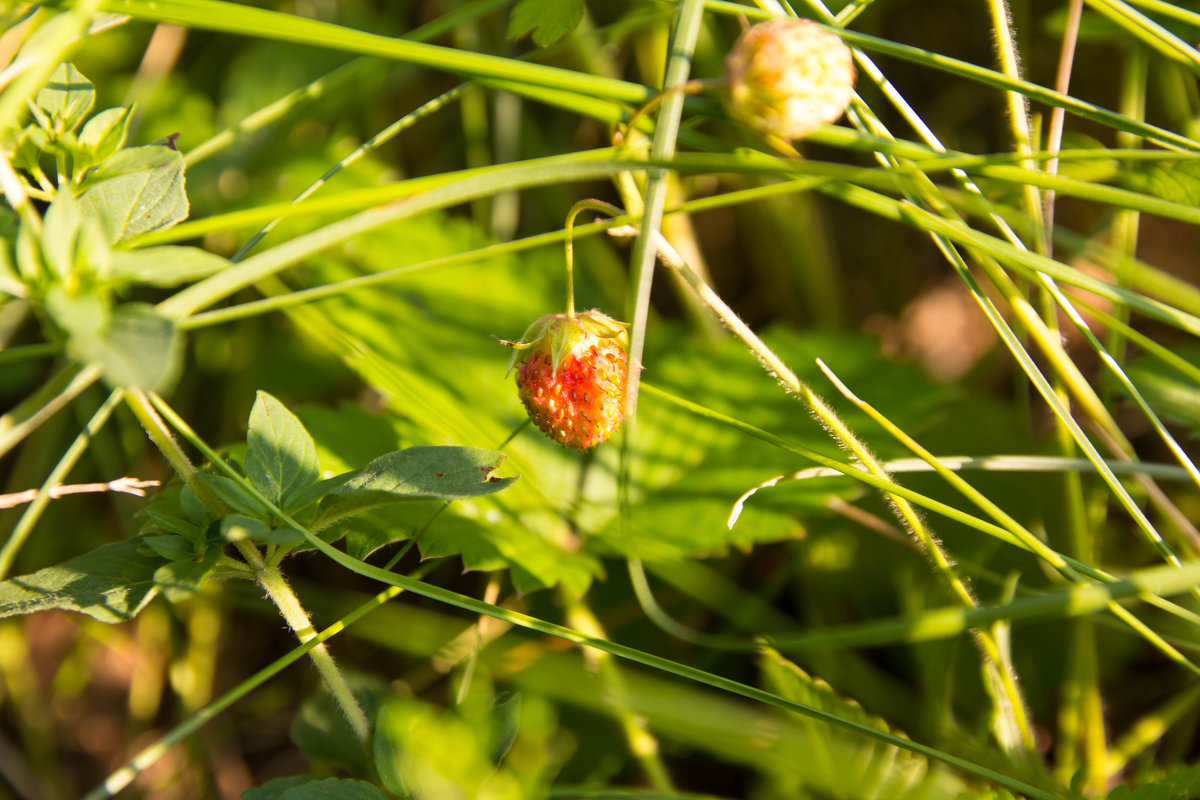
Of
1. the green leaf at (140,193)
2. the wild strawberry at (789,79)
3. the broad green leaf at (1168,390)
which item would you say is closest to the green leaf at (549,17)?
the wild strawberry at (789,79)

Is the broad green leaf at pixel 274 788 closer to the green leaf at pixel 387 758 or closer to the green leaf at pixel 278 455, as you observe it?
the green leaf at pixel 387 758

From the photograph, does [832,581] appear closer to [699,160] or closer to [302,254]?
[699,160]

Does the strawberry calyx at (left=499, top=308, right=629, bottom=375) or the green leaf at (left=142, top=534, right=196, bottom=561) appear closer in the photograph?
the green leaf at (left=142, top=534, right=196, bottom=561)

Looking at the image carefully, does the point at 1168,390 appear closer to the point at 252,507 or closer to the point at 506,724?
the point at 506,724

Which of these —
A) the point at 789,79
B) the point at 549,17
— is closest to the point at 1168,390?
the point at 789,79

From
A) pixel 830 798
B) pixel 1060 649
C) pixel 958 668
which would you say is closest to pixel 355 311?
pixel 830 798

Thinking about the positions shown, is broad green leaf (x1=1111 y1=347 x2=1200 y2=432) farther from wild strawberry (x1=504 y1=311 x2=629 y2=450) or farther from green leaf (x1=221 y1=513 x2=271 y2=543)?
green leaf (x1=221 y1=513 x2=271 y2=543)

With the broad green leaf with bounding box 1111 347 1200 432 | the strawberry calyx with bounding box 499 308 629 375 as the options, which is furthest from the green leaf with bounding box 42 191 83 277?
the broad green leaf with bounding box 1111 347 1200 432
